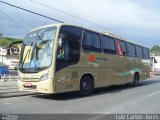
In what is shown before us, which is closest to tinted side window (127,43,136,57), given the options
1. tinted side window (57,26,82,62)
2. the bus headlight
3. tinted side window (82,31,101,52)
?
tinted side window (82,31,101,52)

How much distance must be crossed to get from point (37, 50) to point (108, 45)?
17.9 ft

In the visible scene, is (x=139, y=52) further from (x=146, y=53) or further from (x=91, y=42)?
(x=91, y=42)

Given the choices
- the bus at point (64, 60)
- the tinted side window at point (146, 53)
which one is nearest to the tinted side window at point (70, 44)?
the bus at point (64, 60)

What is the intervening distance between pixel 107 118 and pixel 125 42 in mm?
12433

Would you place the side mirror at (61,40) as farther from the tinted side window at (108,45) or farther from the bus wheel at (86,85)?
the tinted side window at (108,45)

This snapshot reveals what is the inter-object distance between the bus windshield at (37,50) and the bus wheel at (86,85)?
2596mm

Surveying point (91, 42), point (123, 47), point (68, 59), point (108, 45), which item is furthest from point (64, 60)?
point (123, 47)

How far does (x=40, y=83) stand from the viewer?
46.2 ft

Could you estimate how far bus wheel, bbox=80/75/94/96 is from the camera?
16031mm

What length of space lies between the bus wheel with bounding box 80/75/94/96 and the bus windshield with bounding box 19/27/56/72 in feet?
8.52

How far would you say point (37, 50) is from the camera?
14641mm

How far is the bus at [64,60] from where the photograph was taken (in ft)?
46.2

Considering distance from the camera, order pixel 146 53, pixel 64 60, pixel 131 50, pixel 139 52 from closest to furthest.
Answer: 1. pixel 64 60
2. pixel 131 50
3. pixel 139 52
4. pixel 146 53

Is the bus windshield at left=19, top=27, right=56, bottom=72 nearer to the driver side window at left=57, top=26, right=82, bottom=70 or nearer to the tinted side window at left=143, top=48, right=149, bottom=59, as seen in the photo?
the driver side window at left=57, top=26, right=82, bottom=70
